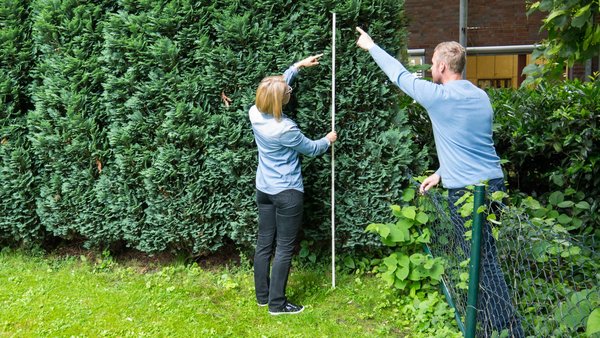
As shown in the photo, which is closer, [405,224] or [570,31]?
[570,31]

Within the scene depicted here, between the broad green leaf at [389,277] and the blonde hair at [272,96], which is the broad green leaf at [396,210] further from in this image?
the blonde hair at [272,96]

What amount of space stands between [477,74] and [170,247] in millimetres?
9928

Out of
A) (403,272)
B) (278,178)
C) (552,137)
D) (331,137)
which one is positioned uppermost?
(331,137)

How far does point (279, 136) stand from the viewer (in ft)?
13.0

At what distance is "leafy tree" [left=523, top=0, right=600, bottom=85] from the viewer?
3.50 metres

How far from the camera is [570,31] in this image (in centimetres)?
379

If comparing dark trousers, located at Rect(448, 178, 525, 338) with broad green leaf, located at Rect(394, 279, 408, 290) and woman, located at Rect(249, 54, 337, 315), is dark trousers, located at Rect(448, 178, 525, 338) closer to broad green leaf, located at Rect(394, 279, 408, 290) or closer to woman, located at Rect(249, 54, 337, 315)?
broad green leaf, located at Rect(394, 279, 408, 290)

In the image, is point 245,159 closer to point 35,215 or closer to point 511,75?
point 35,215

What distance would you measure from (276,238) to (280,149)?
783mm

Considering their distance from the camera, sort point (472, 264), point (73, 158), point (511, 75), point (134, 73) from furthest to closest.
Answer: point (511, 75), point (73, 158), point (134, 73), point (472, 264)

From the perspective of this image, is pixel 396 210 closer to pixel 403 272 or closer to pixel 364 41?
pixel 403 272

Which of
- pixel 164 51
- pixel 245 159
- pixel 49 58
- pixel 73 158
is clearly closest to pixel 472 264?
pixel 245 159

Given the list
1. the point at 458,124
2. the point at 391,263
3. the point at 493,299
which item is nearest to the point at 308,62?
the point at 458,124

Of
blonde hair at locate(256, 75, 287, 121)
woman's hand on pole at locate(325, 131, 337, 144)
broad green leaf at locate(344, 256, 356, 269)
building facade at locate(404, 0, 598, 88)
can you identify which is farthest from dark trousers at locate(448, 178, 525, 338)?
building facade at locate(404, 0, 598, 88)
